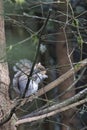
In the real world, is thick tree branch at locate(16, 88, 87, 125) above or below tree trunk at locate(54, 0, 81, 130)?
above

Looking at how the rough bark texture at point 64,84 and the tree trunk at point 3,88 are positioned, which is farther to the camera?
the rough bark texture at point 64,84

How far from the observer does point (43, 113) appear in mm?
1871

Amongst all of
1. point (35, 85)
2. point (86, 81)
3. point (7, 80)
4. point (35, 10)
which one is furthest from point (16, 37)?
point (7, 80)

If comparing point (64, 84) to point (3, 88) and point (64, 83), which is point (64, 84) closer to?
point (64, 83)

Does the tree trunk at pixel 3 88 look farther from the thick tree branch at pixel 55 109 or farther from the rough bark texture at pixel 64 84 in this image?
the rough bark texture at pixel 64 84

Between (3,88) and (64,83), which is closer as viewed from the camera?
(3,88)

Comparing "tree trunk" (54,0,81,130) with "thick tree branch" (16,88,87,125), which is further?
"tree trunk" (54,0,81,130)

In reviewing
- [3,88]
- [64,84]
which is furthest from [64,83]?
[3,88]

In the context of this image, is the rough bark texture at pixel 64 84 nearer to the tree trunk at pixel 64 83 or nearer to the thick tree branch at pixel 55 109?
the tree trunk at pixel 64 83

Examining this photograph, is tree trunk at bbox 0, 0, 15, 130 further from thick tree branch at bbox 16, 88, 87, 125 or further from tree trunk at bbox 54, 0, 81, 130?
tree trunk at bbox 54, 0, 81, 130

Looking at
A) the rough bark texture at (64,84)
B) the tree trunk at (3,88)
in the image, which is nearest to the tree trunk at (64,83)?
the rough bark texture at (64,84)

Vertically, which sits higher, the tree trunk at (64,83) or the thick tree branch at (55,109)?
the thick tree branch at (55,109)

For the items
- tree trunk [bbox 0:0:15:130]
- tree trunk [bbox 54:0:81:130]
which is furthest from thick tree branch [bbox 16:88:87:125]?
tree trunk [bbox 54:0:81:130]

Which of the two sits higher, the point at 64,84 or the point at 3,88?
the point at 3,88
